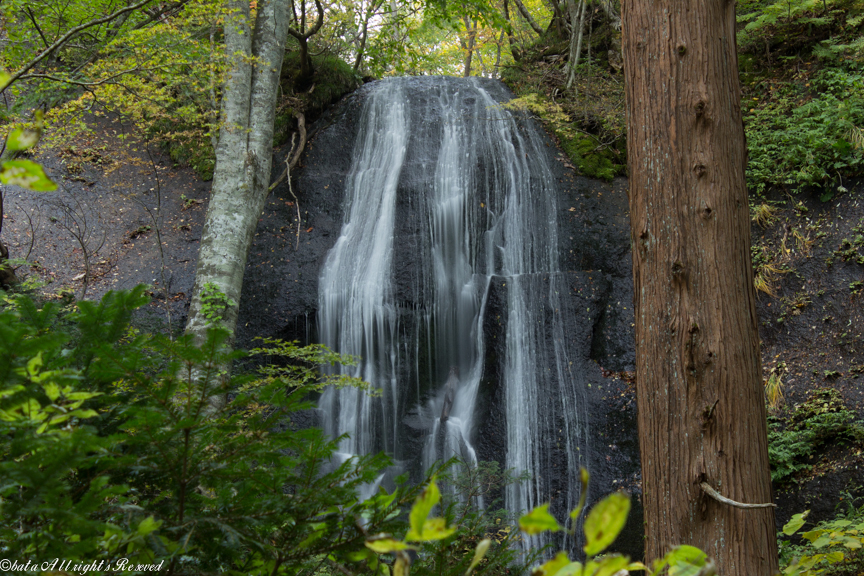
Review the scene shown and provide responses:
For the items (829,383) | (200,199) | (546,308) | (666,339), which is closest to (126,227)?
(200,199)

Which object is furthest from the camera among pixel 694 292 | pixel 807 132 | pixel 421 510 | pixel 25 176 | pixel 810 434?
pixel 807 132

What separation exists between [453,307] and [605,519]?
796cm

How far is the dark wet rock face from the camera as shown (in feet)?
24.9

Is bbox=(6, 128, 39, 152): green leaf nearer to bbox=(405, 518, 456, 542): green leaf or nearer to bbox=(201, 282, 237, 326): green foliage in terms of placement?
bbox=(405, 518, 456, 542): green leaf

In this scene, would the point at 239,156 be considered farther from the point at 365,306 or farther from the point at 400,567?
the point at 400,567

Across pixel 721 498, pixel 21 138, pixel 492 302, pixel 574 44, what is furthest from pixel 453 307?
pixel 21 138

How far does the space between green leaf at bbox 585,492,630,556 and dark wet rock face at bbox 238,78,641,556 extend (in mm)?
6948

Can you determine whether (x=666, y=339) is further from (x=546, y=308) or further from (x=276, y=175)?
(x=276, y=175)

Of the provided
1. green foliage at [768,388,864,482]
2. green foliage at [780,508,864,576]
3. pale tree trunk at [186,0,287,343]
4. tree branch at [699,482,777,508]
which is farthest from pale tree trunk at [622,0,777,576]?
green foliage at [768,388,864,482]

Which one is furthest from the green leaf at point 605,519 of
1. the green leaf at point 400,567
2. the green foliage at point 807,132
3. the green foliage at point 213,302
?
the green foliage at point 807,132

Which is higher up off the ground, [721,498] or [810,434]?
[721,498]

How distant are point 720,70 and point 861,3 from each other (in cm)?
959

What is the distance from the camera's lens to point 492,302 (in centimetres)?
848

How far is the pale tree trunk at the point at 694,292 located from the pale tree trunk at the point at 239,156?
15.3 ft
